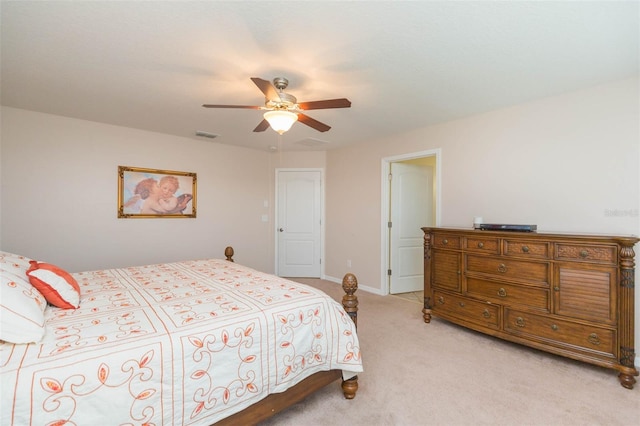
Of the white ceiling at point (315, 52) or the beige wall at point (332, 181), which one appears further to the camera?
the beige wall at point (332, 181)

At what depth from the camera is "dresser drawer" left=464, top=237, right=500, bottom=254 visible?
9.13ft

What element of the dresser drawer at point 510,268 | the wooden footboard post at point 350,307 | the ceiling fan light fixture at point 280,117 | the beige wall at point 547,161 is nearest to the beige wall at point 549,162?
the beige wall at point 547,161

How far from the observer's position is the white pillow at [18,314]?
3.82ft

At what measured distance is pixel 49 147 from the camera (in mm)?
3432

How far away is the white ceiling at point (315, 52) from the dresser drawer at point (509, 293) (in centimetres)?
181

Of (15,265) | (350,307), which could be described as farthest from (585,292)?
(15,265)

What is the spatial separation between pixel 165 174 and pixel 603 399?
5.08m

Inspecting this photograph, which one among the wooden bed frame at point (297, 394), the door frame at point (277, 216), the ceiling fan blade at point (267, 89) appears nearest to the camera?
the wooden bed frame at point (297, 394)

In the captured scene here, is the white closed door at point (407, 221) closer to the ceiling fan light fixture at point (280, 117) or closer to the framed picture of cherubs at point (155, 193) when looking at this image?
the ceiling fan light fixture at point (280, 117)

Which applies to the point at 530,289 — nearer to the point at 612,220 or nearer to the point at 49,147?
the point at 612,220

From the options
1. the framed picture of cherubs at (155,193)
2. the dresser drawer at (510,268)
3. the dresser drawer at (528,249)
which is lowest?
the dresser drawer at (510,268)

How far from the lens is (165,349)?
1.28 meters

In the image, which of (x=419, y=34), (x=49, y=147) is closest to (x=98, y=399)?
(x=419, y=34)

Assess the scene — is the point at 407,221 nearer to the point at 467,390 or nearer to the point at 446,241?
the point at 446,241
